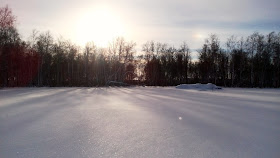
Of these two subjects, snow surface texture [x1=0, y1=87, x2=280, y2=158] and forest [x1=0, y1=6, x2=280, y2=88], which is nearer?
snow surface texture [x1=0, y1=87, x2=280, y2=158]

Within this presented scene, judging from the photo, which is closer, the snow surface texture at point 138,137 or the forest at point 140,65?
the snow surface texture at point 138,137

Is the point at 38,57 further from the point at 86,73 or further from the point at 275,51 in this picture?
the point at 275,51

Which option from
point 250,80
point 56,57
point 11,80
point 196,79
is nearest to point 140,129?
point 11,80

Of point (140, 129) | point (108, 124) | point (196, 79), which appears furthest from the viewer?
point (196, 79)

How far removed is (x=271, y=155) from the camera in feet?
8.42

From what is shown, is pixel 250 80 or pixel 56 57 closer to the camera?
pixel 56 57

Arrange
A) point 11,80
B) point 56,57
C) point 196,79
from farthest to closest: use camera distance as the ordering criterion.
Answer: point 196,79 < point 56,57 < point 11,80

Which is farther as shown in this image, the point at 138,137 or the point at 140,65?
the point at 140,65

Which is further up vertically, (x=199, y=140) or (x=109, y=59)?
(x=109, y=59)

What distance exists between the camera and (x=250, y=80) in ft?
A: 98.9

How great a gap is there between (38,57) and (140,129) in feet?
79.1

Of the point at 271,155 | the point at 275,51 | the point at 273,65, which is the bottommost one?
the point at 271,155

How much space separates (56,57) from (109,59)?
252 inches

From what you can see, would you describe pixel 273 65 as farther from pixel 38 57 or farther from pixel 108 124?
pixel 108 124
